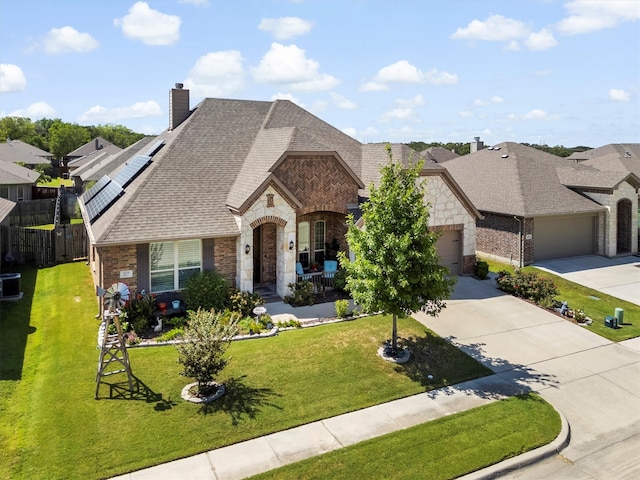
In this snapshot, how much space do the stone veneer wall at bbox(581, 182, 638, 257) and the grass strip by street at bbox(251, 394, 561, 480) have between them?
18.3 metres

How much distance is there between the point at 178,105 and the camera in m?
23.3

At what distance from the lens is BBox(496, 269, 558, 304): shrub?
18812mm

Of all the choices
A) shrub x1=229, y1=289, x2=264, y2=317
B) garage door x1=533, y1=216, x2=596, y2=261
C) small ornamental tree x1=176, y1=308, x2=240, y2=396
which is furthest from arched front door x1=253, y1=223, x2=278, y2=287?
garage door x1=533, y1=216, x2=596, y2=261

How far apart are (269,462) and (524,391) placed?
6984 millimetres

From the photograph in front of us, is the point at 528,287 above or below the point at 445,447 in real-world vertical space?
above

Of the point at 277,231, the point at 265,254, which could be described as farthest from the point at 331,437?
the point at 265,254

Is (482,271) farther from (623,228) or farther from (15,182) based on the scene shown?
(15,182)

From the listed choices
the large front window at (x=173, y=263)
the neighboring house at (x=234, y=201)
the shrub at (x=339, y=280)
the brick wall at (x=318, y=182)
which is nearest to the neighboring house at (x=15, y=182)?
the neighboring house at (x=234, y=201)

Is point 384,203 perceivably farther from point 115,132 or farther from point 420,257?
point 115,132

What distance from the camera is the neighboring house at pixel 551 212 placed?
2444cm

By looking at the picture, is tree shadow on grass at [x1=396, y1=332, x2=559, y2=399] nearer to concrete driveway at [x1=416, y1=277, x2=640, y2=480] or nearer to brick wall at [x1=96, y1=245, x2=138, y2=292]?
concrete driveway at [x1=416, y1=277, x2=640, y2=480]

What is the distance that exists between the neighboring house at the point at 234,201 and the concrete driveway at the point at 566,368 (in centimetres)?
490

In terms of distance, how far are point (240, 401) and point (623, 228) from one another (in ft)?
84.5

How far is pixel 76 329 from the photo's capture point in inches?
607
